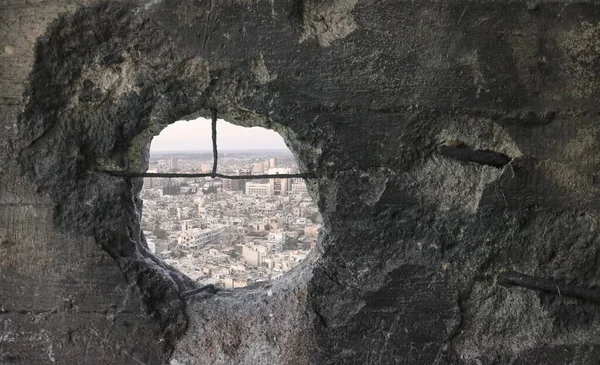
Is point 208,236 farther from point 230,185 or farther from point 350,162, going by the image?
point 350,162

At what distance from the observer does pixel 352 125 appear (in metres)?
2.18

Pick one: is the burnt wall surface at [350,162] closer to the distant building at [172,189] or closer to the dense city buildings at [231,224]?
the dense city buildings at [231,224]

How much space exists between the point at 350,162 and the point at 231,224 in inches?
99.3

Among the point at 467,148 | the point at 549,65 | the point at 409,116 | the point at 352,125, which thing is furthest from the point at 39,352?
the point at 549,65

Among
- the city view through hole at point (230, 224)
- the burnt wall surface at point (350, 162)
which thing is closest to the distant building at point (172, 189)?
the city view through hole at point (230, 224)

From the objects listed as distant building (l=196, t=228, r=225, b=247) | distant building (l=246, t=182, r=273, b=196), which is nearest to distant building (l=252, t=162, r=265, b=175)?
distant building (l=196, t=228, r=225, b=247)

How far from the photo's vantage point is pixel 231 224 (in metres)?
4.54

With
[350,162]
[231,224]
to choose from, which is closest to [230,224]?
[231,224]

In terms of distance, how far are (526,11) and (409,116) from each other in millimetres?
656

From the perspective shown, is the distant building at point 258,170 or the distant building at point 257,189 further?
the distant building at point 257,189

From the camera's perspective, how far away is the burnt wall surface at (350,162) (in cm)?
215

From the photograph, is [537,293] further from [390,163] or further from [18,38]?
[18,38]

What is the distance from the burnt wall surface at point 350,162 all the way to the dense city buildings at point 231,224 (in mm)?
1178

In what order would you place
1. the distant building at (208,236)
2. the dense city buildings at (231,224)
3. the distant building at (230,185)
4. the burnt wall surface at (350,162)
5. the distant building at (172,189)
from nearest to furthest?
the burnt wall surface at (350,162) < the dense city buildings at (231,224) < the distant building at (208,236) < the distant building at (172,189) < the distant building at (230,185)
